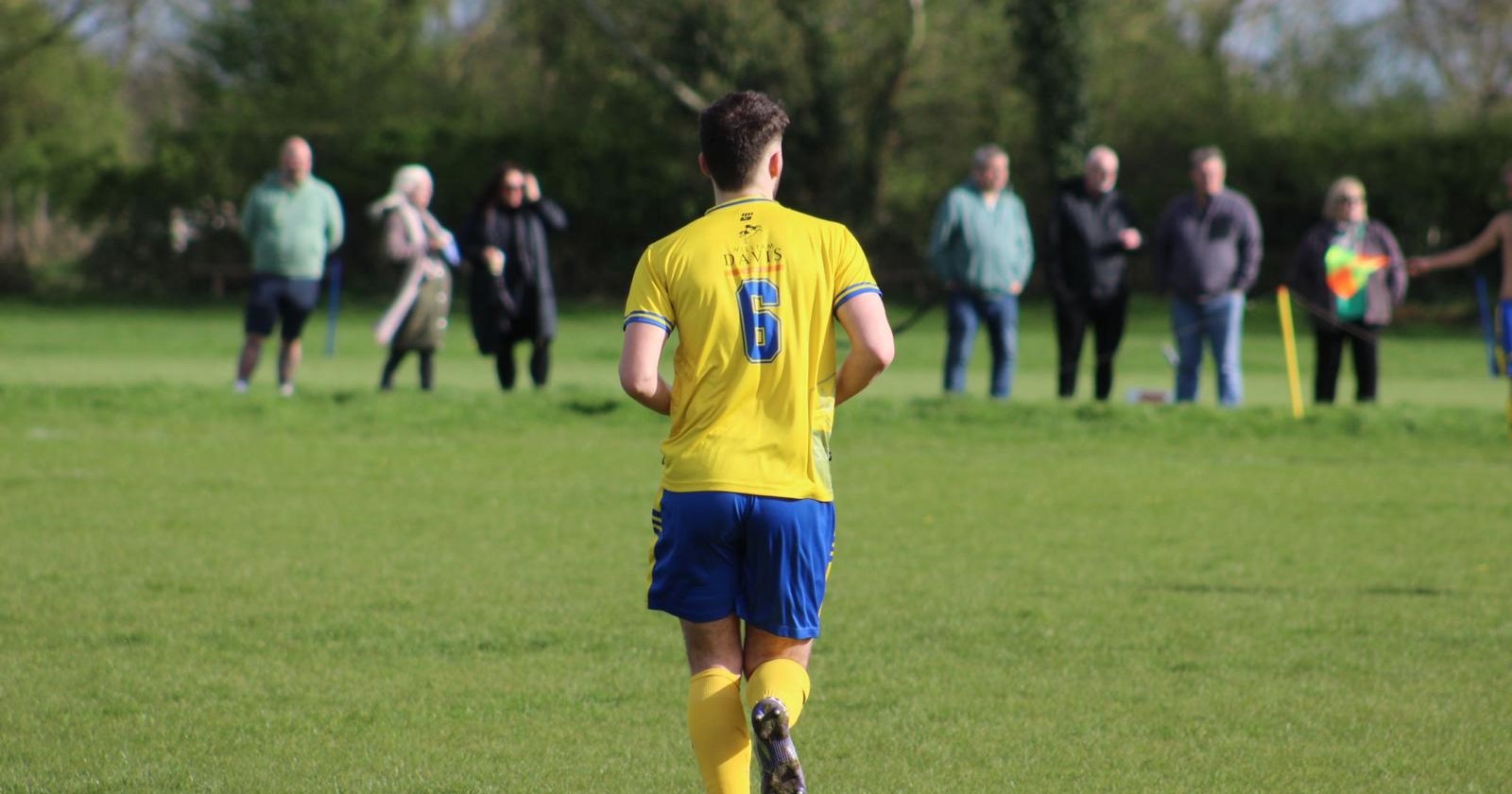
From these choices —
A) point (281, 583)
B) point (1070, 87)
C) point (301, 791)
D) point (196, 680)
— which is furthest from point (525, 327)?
point (1070, 87)

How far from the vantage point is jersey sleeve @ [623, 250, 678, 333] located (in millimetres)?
3965

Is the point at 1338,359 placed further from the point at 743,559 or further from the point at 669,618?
the point at 743,559

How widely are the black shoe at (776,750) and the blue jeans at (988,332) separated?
33.5ft

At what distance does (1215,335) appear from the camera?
1402cm

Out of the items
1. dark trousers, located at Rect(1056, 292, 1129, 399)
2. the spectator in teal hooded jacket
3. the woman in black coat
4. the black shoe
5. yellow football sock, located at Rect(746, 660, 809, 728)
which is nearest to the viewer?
the black shoe

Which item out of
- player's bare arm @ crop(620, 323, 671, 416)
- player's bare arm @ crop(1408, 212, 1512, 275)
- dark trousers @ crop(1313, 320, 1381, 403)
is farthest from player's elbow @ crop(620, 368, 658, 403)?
dark trousers @ crop(1313, 320, 1381, 403)

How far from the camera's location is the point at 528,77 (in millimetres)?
45438

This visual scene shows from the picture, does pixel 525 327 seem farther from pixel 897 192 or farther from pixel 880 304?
pixel 897 192

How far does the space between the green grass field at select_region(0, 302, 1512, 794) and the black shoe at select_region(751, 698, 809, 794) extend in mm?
833

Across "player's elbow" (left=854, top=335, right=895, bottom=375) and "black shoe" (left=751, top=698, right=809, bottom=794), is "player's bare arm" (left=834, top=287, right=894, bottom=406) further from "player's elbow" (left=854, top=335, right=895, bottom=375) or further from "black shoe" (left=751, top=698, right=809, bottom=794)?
"black shoe" (left=751, top=698, right=809, bottom=794)

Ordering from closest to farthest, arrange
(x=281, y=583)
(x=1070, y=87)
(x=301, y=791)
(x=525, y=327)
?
(x=301, y=791), (x=281, y=583), (x=525, y=327), (x=1070, y=87)

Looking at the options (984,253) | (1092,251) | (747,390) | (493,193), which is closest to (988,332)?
(984,253)

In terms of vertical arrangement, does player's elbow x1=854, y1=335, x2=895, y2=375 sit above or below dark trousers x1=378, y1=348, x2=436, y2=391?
above

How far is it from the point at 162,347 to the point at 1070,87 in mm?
18827
